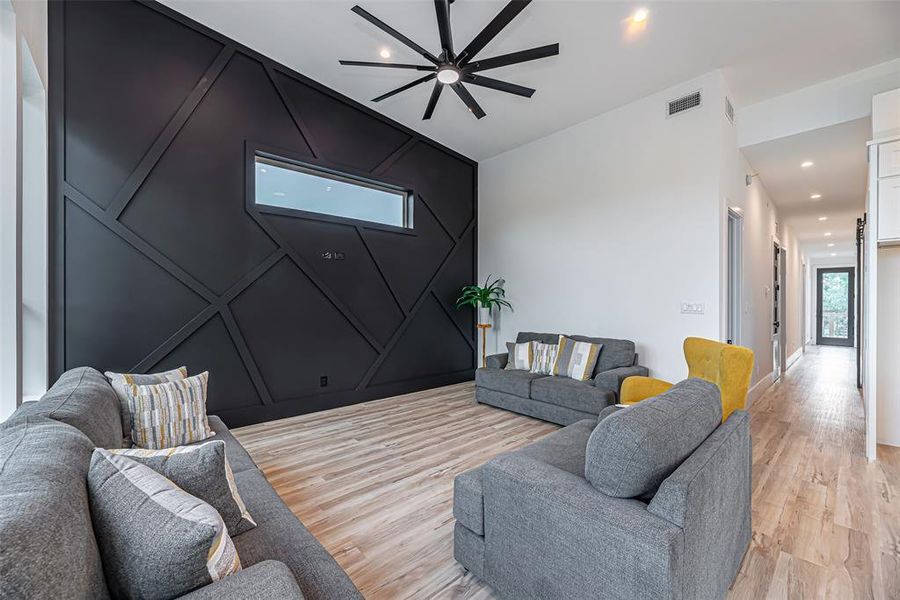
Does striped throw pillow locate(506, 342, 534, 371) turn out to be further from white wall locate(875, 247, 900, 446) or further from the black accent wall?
white wall locate(875, 247, 900, 446)

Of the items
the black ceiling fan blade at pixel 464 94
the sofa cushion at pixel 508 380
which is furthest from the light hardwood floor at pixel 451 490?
the black ceiling fan blade at pixel 464 94

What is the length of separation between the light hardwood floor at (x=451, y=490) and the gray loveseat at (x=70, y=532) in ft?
2.08

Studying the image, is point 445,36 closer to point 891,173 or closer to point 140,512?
point 140,512

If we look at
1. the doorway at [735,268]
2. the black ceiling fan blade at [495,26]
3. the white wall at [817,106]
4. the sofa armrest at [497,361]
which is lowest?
the sofa armrest at [497,361]

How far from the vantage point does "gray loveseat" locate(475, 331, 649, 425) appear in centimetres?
355

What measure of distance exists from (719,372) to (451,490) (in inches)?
72.8

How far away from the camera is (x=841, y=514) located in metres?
2.19

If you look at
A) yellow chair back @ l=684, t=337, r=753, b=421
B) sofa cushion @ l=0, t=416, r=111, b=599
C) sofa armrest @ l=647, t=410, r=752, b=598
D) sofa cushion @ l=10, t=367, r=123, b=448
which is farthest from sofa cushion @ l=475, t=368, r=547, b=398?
sofa cushion @ l=0, t=416, r=111, b=599

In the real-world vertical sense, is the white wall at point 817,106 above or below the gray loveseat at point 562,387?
above

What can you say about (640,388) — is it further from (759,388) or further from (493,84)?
(759,388)

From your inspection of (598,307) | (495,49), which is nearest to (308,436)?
(598,307)

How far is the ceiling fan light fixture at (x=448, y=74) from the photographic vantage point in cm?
279

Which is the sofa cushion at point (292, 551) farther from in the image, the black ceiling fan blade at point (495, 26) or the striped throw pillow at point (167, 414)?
the black ceiling fan blade at point (495, 26)

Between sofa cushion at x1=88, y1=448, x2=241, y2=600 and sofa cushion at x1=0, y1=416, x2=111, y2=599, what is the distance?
0.03 metres
